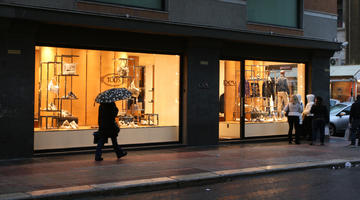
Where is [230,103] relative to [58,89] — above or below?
below

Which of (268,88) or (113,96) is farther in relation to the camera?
(268,88)

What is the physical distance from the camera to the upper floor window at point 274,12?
16.2m

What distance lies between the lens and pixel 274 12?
55.1ft

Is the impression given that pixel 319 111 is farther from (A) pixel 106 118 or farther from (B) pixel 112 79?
(A) pixel 106 118

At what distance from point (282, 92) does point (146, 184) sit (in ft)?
33.5

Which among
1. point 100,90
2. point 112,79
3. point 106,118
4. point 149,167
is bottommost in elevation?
point 149,167

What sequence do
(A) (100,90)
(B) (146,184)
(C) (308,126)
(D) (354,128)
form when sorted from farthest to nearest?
(C) (308,126) < (D) (354,128) < (A) (100,90) < (B) (146,184)

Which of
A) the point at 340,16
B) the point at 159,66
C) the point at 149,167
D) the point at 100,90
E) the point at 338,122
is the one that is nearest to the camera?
the point at 149,167

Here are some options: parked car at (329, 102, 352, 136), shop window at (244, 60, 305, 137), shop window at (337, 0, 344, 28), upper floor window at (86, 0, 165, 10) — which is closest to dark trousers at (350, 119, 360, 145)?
shop window at (244, 60, 305, 137)

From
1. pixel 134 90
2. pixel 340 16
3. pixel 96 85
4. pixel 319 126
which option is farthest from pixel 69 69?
pixel 340 16

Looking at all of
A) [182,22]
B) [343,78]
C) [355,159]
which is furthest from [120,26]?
[343,78]

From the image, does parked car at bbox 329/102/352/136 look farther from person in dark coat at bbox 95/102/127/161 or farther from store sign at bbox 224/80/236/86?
person in dark coat at bbox 95/102/127/161

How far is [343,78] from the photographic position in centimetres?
3441

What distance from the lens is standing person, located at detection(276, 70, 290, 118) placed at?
17.7m
